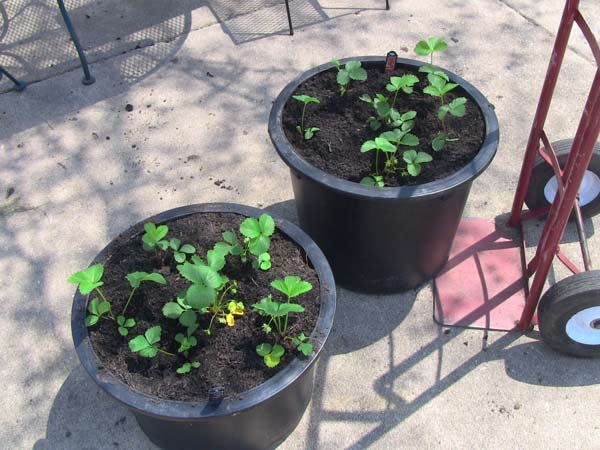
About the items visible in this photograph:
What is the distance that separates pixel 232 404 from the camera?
1.76 metres

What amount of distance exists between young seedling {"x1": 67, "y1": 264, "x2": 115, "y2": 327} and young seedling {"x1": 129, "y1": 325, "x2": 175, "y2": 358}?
0.17 metres

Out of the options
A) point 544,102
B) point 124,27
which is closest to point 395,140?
point 544,102

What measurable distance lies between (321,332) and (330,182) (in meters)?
0.58

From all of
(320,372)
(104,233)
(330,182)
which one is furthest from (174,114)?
(320,372)

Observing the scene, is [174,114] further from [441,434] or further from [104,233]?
[441,434]

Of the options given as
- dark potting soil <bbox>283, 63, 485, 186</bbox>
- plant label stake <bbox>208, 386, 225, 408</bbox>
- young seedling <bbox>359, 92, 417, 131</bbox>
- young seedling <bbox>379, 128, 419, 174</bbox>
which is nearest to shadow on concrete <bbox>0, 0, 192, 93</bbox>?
dark potting soil <bbox>283, 63, 485, 186</bbox>

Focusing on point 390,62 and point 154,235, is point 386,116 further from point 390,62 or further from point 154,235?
point 154,235

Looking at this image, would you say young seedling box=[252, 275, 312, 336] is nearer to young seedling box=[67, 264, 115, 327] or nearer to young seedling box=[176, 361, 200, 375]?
young seedling box=[176, 361, 200, 375]

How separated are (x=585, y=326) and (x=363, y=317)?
0.86m

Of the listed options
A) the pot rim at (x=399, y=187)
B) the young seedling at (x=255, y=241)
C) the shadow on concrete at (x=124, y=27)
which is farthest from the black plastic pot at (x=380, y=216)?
the shadow on concrete at (x=124, y=27)

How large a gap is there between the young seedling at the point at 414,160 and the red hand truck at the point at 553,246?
0.48 m

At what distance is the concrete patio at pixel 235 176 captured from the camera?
2289mm

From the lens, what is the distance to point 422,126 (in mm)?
2471

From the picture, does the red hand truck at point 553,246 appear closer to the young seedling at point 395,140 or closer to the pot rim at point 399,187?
the pot rim at point 399,187
